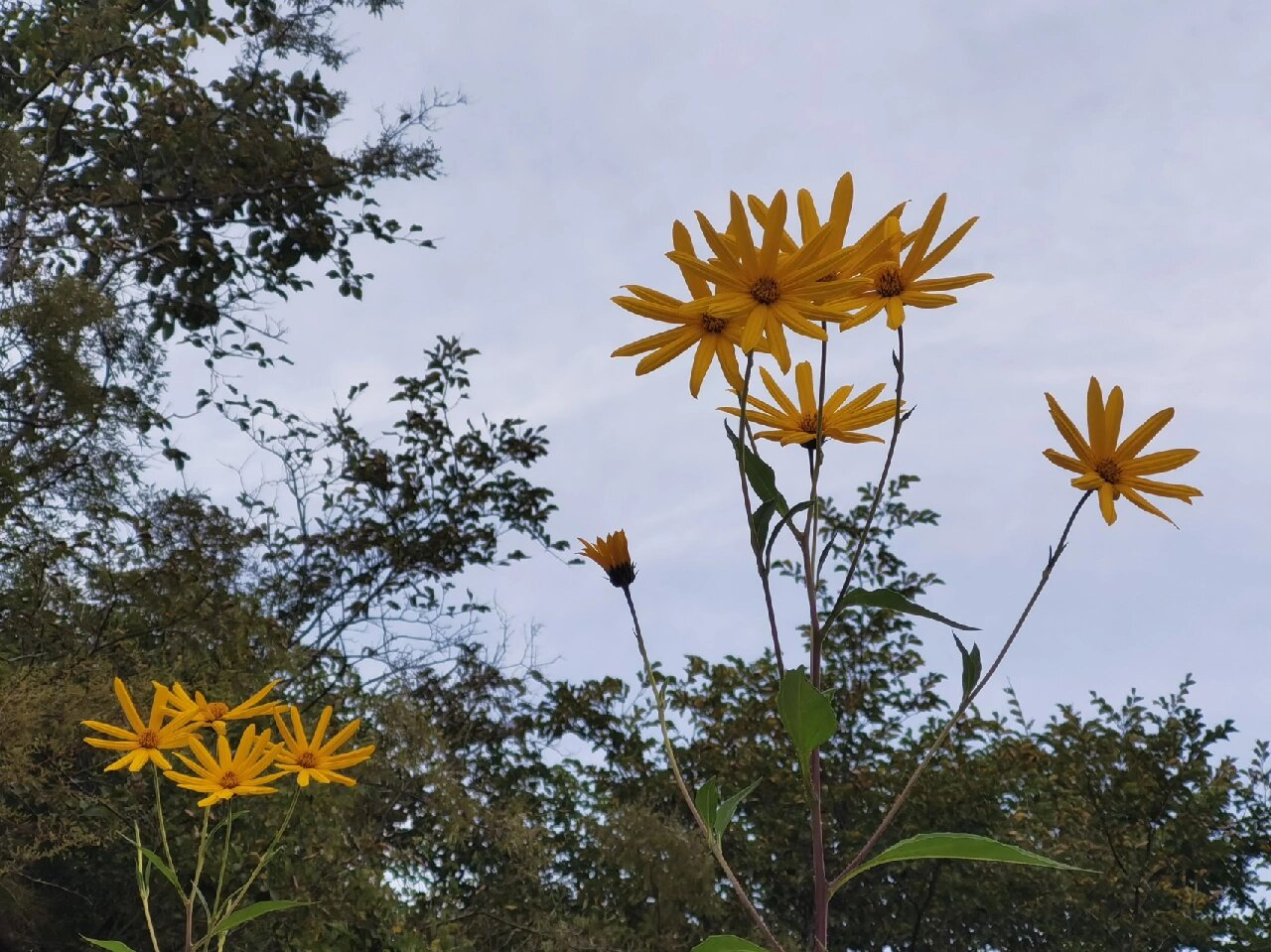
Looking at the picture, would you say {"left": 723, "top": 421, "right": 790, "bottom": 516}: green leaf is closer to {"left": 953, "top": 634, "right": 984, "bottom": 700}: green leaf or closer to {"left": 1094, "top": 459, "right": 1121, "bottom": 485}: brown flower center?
{"left": 953, "top": 634, "right": 984, "bottom": 700}: green leaf

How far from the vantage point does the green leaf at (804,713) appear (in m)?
0.98

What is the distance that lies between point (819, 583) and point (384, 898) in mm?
3346

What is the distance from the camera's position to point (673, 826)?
5297mm

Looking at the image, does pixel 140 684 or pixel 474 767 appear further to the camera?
pixel 474 767

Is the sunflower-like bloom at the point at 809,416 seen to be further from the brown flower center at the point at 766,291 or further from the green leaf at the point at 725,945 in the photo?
the green leaf at the point at 725,945

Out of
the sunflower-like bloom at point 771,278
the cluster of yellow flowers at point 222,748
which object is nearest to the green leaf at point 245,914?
the cluster of yellow flowers at point 222,748

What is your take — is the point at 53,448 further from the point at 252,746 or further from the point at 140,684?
the point at 252,746

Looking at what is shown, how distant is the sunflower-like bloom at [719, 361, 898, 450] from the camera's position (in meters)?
1.23

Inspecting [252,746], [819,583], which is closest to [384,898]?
[252,746]

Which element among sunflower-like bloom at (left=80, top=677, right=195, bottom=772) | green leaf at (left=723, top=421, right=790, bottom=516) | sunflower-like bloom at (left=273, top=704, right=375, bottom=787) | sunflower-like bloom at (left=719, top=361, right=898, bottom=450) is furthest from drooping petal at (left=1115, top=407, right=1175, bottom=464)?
sunflower-like bloom at (left=80, top=677, right=195, bottom=772)

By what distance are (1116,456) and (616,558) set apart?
510 millimetres

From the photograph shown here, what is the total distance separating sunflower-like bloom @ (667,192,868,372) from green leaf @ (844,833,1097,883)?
43 centimetres

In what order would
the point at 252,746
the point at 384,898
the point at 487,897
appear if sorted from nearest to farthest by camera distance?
the point at 252,746 < the point at 384,898 < the point at 487,897

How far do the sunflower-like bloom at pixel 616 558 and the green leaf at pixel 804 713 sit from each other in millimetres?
266
